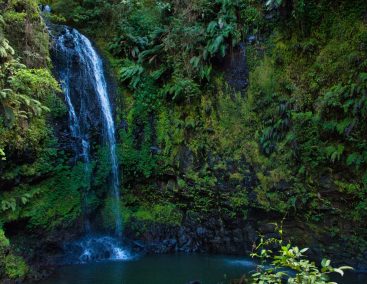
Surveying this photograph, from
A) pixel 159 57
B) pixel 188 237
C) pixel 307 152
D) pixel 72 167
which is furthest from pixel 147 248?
pixel 159 57

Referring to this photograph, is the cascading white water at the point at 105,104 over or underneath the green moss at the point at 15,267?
over

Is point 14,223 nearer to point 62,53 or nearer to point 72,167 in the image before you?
point 72,167

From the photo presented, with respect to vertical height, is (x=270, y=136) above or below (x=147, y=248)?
above

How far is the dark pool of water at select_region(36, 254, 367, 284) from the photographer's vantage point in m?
8.84

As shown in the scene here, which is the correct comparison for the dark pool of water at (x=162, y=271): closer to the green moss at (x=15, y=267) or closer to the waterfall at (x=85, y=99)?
the green moss at (x=15, y=267)

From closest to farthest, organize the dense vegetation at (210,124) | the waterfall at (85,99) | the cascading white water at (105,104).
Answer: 1. the dense vegetation at (210,124)
2. the waterfall at (85,99)
3. the cascading white water at (105,104)

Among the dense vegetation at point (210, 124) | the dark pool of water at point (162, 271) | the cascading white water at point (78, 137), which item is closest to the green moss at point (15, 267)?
the dense vegetation at point (210, 124)

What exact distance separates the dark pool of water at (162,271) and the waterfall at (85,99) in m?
1.41

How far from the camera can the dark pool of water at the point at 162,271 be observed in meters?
8.84

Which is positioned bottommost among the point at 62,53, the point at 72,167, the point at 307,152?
the point at 72,167

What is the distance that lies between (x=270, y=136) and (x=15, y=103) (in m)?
6.56

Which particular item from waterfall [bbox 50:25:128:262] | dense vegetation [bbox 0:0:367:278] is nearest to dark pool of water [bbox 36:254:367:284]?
dense vegetation [bbox 0:0:367:278]

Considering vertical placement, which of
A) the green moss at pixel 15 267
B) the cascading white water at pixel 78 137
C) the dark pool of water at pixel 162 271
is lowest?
the dark pool of water at pixel 162 271

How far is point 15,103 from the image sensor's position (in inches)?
373
